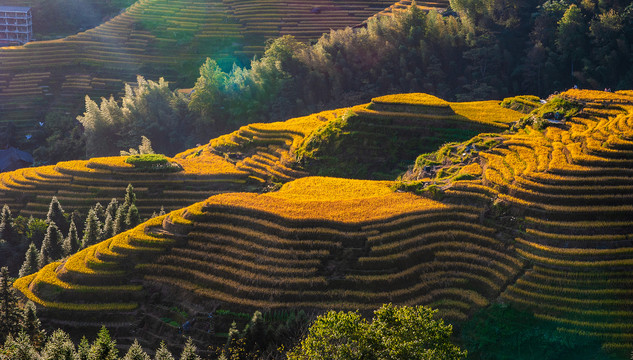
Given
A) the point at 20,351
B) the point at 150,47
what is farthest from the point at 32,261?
the point at 150,47

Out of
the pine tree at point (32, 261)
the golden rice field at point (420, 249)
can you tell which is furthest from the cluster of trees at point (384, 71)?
the golden rice field at point (420, 249)

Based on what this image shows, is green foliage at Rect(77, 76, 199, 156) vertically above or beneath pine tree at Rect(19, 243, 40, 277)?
above

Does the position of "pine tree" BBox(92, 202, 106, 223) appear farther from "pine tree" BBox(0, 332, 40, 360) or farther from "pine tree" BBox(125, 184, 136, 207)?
"pine tree" BBox(0, 332, 40, 360)

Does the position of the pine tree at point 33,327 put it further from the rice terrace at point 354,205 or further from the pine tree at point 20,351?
the pine tree at point 20,351

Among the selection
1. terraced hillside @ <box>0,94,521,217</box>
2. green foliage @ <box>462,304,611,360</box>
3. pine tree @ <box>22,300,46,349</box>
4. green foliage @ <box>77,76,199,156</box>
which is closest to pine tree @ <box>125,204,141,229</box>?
terraced hillside @ <box>0,94,521,217</box>

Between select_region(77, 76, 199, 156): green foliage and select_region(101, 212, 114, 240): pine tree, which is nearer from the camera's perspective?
select_region(101, 212, 114, 240): pine tree

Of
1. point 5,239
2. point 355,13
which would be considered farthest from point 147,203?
point 355,13
